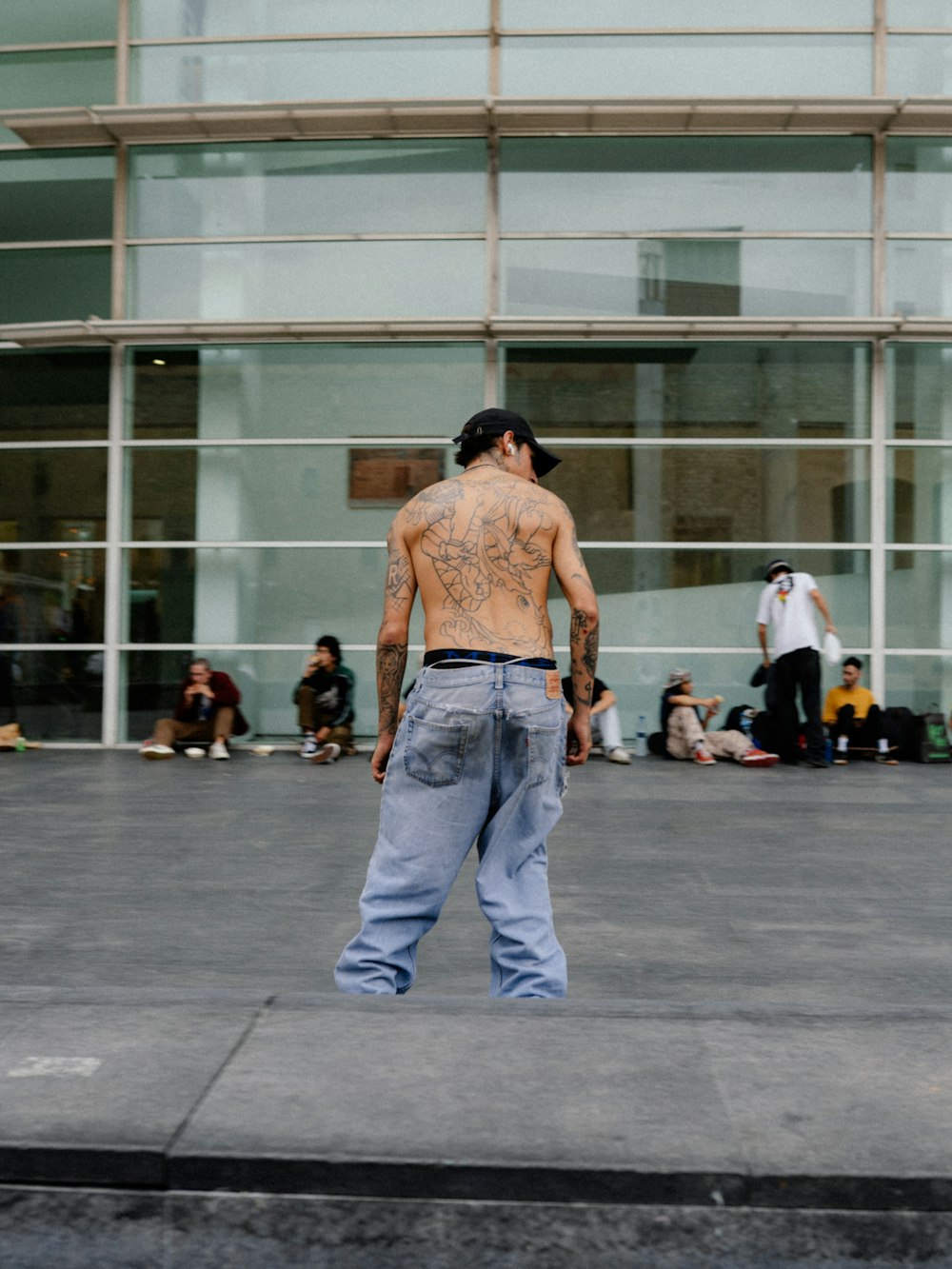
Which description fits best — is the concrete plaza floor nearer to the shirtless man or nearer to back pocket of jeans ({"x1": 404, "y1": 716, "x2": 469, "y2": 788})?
the shirtless man

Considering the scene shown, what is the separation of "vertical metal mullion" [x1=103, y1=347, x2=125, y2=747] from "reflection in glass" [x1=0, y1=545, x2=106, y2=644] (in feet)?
0.41

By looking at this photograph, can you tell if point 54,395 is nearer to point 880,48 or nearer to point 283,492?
point 283,492

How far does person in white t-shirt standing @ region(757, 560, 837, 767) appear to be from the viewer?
12.3 m

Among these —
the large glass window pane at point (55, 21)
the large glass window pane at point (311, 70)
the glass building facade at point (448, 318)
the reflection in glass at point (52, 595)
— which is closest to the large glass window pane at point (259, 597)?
the glass building facade at point (448, 318)

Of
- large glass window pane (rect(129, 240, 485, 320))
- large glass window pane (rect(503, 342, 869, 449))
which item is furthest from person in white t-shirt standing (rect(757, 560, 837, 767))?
large glass window pane (rect(129, 240, 485, 320))

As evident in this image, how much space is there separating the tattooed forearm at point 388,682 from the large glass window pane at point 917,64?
39.9 feet

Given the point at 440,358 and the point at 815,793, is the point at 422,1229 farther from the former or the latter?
the point at 440,358

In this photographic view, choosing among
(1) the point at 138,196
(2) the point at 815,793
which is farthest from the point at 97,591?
(2) the point at 815,793

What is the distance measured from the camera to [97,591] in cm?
1409

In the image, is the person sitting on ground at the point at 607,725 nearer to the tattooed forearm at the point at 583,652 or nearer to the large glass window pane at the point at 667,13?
the large glass window pane at the point at 667,13

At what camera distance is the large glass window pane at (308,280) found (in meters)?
14.0

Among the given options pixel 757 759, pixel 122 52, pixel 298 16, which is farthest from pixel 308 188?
pixel 757 759

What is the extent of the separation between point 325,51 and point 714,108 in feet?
13.7

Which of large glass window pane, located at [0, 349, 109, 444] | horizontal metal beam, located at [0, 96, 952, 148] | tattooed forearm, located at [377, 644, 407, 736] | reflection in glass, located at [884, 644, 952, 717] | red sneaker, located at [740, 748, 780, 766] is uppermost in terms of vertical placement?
horizontal metal beam, located at [0, 96, 952, 148]
